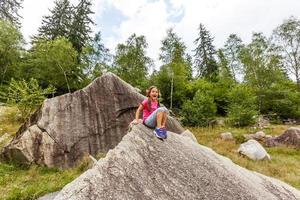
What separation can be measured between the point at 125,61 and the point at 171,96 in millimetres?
11068

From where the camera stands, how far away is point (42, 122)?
2100 cm

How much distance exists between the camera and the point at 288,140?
30125mm

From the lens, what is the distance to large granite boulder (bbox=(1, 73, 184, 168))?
20.4 meters

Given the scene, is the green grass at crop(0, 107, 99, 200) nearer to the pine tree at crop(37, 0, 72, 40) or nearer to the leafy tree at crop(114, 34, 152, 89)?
the leafy tree at crop(114, 34, 152, 89)

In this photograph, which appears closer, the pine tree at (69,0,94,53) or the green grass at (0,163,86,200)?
the green grass at (0,163,86,200)

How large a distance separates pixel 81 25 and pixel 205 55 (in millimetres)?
22423

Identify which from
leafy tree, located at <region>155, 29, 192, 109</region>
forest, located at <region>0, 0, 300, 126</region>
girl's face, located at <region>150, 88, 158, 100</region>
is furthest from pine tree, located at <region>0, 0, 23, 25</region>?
girl's face, located at <region>150, 88, 158, 100</region>

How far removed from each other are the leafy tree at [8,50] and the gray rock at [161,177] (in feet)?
139

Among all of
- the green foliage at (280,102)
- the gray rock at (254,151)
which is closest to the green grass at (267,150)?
the gray rock at (254,151)

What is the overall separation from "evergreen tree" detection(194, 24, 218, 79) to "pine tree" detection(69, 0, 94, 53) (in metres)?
20.1

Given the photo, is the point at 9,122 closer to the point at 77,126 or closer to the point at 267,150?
the point at 77,126

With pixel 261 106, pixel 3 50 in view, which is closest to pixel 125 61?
pixel 3 50

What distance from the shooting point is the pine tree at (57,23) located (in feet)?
188

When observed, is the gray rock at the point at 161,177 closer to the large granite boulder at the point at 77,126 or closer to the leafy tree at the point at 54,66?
the large granite boulder at the point at 77,126
